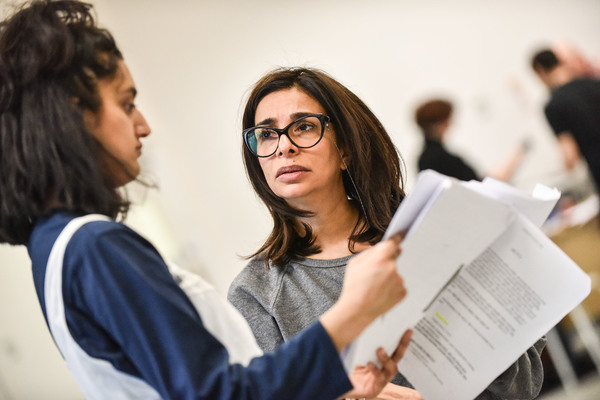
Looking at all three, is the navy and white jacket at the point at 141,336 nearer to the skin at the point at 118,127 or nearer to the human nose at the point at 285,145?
the skin at the point at 118,127

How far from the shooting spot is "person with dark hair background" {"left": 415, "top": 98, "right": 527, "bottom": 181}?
8.87ft

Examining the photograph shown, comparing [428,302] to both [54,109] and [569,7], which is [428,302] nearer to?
[54,109]

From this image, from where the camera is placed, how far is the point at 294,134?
4.08ft

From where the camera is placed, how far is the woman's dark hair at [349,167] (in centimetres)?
130

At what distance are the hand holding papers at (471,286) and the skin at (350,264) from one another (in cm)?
5

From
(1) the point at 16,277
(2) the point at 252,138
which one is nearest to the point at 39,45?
(2) the point at 252,138

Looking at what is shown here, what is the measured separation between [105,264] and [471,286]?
554 mm

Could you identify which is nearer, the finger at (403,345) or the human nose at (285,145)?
the finger at (403,345)

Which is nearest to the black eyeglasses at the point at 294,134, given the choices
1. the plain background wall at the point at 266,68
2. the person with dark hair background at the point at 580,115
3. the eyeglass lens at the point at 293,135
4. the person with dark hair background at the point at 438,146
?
the eyeglass lens at the point at 293,135

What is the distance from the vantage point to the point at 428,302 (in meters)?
0.90

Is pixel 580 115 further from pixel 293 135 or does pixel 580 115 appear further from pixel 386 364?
pixel 386 364

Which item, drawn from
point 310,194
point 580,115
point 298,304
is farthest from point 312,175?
point 580,115

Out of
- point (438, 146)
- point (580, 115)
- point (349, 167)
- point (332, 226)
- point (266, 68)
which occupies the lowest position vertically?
point (580, 115)

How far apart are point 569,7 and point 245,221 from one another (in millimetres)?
2864
